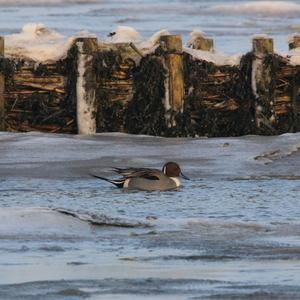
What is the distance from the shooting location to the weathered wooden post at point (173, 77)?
50.9 feet

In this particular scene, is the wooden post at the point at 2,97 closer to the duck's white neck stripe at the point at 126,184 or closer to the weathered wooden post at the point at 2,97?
the weathered wooden post at the point at 2,97

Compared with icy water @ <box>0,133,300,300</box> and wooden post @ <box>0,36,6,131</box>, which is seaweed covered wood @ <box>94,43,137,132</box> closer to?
icy water @ <box>0,133,300,300</box>

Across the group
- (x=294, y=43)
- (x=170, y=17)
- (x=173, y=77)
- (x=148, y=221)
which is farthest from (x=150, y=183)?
(x=170, y=17)

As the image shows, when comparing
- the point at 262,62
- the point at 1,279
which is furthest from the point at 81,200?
the point at 262,62

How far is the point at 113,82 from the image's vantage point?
15.5 meters

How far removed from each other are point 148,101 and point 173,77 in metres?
0.41

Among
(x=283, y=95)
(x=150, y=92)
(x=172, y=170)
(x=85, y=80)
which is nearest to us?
(x=172, y=170)

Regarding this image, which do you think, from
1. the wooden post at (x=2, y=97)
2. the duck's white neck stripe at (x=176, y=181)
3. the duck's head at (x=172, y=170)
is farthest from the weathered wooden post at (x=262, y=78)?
the duck's white neck stripe at (x=176, y=181)

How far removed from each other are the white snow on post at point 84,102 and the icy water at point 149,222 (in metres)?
0.59

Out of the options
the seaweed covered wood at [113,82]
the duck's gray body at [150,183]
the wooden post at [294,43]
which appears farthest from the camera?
the wooden post at [294,43]

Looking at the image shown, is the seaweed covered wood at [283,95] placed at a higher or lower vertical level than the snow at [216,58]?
lower

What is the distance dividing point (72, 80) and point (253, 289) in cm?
853

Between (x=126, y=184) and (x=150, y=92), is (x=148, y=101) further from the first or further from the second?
(x=126, y=184)

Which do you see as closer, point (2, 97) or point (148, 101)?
point (2, 97)
